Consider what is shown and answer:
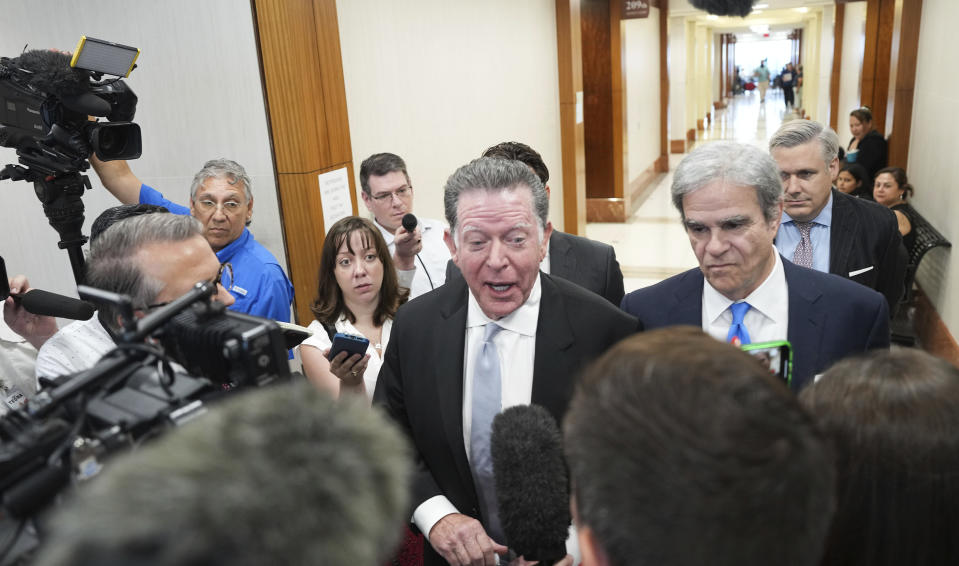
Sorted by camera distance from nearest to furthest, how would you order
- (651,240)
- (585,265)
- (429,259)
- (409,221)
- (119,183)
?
(585,265), (409,221), (119,183), (429,259), (651,240)

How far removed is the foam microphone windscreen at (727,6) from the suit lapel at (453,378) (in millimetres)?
888

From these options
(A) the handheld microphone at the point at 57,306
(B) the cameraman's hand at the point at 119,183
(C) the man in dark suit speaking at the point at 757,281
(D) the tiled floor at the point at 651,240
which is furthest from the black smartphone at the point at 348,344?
(D) the tiled floor at the point at 651,240

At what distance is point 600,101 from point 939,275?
5.89m

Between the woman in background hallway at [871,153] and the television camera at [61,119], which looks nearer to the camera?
the television camera at [61,119]

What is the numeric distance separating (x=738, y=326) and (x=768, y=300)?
119mm

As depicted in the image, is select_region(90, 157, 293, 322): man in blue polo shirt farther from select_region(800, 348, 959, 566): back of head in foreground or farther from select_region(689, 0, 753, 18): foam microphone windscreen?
select_region(800, 348, 959, 566): back of head in foreground

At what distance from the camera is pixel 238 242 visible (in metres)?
3.02

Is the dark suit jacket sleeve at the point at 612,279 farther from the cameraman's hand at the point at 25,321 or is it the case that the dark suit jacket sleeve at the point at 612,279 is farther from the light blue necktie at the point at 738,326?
the cameraman's hand at the point at 25,321

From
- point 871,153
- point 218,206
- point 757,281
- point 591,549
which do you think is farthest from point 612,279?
point 871,153

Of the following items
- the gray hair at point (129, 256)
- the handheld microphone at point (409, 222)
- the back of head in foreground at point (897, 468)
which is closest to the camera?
the back of head in foreground at point (897, 468)

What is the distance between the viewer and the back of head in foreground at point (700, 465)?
26.3 inches

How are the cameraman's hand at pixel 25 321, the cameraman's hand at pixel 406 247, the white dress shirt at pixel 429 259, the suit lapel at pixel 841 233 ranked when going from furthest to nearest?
the white dress shirt at pixel 429 259 < the cameraman's hand at pixel 406 247 < the suit lapel at pixel 841 233 < the cameraman's hand at pixel 25 321

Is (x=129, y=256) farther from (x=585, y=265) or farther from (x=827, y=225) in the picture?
(x=827, y=225)

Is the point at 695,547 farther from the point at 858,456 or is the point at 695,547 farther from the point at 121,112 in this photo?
the point at 121,112
